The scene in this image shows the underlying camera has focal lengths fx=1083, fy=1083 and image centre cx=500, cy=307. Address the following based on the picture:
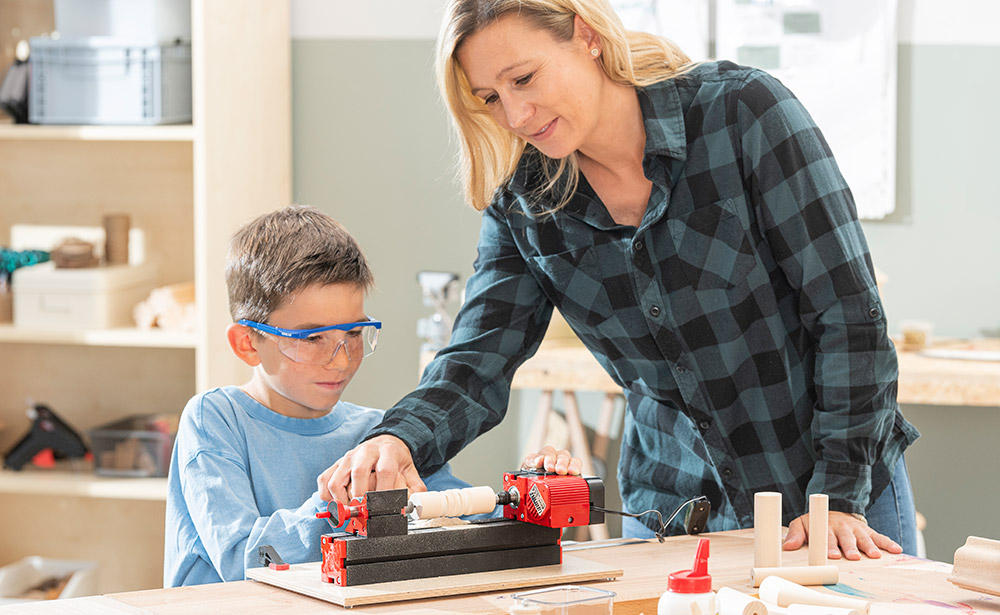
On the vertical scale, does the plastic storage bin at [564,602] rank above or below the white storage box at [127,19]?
below

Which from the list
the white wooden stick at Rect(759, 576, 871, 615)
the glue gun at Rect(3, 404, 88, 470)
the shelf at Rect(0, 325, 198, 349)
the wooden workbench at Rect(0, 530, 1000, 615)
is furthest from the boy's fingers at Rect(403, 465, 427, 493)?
the glue gun at Rect(3, 404, 88, 470)

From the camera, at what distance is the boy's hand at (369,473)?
4.32 feet

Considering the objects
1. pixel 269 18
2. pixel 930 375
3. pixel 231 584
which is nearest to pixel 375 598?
pixel 231 584

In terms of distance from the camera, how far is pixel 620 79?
1521mm

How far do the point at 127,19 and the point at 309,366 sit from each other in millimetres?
1715

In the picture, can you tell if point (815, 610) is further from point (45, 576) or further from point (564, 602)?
point (45, 576)

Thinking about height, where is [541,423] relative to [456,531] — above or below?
below

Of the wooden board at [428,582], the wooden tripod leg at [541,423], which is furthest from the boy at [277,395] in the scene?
the wooden tripod leg at [541,423]

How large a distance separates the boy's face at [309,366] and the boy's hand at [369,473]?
0.65 ft

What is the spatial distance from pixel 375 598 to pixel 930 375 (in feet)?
6.63

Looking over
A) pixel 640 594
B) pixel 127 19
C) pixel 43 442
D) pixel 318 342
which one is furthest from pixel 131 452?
pixel 640 594

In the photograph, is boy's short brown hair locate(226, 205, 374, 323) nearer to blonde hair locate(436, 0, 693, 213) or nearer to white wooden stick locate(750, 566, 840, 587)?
blonde hair locate(436, 0, 693, 213)

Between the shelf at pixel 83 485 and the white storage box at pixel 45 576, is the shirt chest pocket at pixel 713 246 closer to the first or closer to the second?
the shelf at pixel 83 485

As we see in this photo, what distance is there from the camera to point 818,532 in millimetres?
1248
